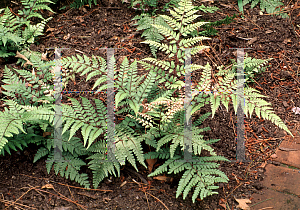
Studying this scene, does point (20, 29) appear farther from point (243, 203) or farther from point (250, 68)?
point (243, 203)

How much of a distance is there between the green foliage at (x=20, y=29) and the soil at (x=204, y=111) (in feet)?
0.52

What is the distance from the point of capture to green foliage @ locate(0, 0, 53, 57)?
3374 millimetres


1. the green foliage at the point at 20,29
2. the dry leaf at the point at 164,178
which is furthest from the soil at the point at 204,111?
the green foliage at the point at 20,29

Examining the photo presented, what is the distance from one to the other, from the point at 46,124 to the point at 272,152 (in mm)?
2411

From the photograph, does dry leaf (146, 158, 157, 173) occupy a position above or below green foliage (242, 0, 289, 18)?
below

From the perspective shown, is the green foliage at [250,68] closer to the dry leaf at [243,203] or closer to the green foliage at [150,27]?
the green foliage at [150,27]

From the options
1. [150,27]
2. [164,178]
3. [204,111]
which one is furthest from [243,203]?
[150,27]

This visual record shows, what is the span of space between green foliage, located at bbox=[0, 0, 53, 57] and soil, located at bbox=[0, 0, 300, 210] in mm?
157

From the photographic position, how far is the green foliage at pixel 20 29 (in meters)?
3.37

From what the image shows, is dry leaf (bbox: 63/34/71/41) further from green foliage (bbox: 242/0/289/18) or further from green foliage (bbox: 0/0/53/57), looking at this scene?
green foliage (bbox: 242/0/289/18)

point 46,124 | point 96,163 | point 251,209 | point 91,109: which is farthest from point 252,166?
point 46,124

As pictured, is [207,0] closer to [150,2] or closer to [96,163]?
[150,2]

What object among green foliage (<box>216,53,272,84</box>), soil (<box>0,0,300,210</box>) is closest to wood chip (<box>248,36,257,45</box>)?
soil (<box>0,0,300,210</box>)

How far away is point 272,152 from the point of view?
272 centimetres
